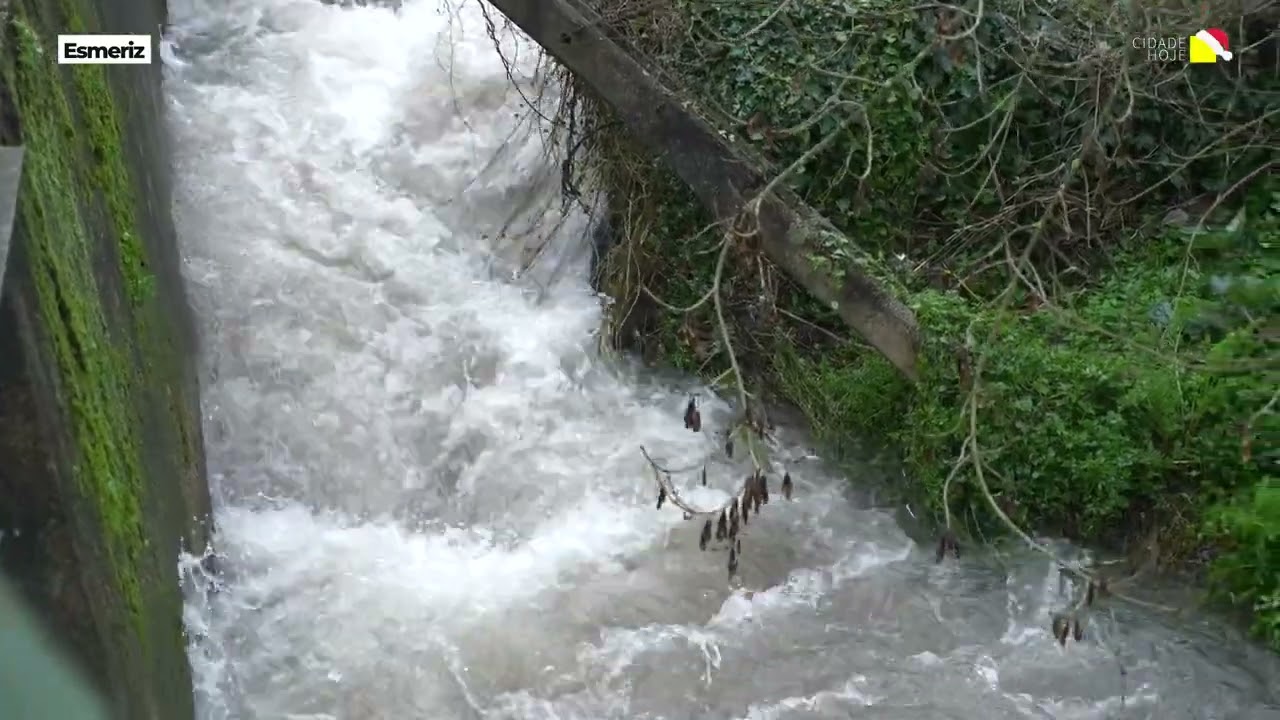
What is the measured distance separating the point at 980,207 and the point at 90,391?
4.65 meters

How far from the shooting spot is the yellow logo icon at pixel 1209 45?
571 cm

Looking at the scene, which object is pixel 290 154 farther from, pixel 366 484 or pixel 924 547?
pixel 924 547

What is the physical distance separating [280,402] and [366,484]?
0.67 metres

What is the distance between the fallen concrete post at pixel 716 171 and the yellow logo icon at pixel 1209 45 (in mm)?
2200

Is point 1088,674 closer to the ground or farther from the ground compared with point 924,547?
closer to the ground

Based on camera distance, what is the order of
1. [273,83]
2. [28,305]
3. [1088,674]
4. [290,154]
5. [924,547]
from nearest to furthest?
1. [28,305]
2. [1088,674]
3. [924,547]
4. [290,154]
5. [273,83]

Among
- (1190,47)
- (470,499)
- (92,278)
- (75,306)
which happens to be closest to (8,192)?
(75,306)

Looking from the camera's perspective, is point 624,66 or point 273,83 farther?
point 273,83

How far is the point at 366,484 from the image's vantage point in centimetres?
565

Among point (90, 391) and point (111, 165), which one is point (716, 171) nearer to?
point (111, 165)

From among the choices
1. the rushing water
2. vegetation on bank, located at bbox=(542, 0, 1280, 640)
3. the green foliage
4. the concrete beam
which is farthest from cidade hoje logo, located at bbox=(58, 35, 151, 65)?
the green foliage

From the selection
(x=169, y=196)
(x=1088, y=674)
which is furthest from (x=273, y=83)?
(x=1088, y=674)

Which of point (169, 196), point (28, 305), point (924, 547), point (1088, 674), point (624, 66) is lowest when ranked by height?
point (1088, 674)

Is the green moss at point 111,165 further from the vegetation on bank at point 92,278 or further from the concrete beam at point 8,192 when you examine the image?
the concrete beam at point 8,192
